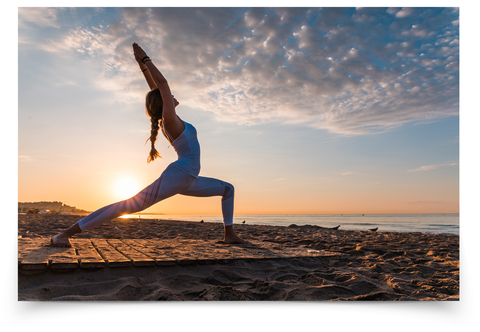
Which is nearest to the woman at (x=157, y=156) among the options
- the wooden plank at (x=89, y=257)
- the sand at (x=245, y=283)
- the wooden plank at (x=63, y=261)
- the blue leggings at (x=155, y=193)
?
the blue leggings at (x=155, y=193)

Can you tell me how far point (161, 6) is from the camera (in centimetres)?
348

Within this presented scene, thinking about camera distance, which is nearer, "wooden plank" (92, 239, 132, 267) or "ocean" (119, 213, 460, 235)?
"wooden plank" (92, 239, 132, 267)

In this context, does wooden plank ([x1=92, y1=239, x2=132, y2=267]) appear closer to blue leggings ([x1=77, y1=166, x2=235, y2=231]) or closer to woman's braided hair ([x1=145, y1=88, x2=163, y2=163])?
blue leggings ([x1=77, y1=166, x2=235, y2=231])

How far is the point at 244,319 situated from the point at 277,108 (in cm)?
351

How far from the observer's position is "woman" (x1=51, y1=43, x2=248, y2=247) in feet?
9.17

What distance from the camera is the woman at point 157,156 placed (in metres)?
2.79

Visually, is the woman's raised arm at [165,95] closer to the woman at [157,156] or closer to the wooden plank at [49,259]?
the woman at [157,156]

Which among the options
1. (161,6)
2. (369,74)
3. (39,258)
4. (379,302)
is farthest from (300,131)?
(39,258)

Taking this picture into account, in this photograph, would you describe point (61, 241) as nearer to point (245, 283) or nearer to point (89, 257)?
point (89, 257)

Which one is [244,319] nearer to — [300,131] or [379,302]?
[379,302]

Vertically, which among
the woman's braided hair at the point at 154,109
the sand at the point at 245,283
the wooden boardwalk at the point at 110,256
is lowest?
the sand at the point at 245,283

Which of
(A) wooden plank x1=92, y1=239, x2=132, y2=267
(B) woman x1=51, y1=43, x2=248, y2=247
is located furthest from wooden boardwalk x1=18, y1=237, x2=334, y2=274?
(B) woman x1=51, y1=43, x2=248, y2=247
